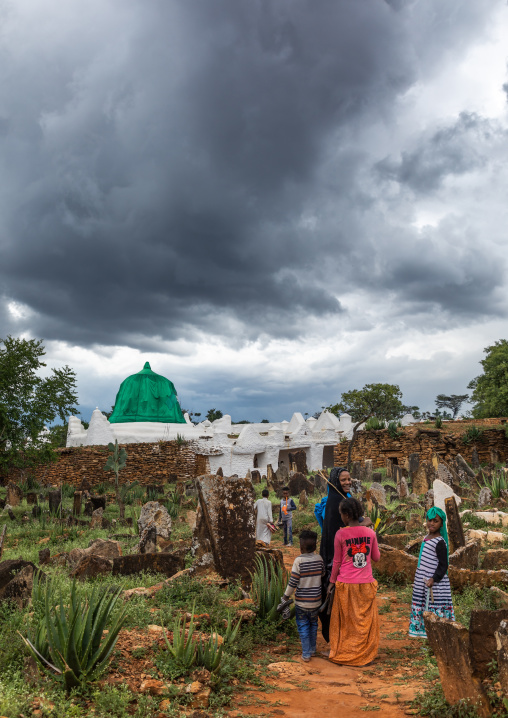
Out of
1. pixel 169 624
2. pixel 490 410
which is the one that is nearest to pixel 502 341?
pixel 490 410

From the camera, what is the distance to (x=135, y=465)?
24.1 meters

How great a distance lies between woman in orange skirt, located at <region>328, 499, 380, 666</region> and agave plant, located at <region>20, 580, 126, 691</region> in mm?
1961

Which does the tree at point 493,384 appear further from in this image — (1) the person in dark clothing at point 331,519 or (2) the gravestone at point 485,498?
(1) the person in dark clothing at point 331,519

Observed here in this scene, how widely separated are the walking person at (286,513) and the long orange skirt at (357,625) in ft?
16.0

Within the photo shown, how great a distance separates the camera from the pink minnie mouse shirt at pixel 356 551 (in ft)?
15.2

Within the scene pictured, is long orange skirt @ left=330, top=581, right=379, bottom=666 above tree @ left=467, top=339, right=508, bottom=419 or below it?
below

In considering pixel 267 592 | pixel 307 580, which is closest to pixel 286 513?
pixel 267 592

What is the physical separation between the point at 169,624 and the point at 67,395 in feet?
50.4

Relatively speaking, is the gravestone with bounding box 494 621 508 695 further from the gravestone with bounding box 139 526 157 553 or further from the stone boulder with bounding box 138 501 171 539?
the stone boulder with bounding box 138 501 171 539

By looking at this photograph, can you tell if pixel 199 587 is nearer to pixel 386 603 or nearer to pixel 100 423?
pixel 386 603

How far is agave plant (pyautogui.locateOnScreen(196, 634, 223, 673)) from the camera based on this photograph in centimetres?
402

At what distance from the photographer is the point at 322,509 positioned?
5.48 metres

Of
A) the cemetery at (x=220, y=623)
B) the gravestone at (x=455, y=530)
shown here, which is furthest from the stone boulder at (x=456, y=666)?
the gravestone at (x=455, y=530)

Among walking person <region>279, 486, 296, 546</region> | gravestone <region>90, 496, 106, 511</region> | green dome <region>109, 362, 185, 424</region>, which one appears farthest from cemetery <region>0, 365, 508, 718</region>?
green dome <region>109, 362, 185, 424</region>
